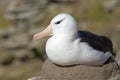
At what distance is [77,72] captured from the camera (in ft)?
20.3

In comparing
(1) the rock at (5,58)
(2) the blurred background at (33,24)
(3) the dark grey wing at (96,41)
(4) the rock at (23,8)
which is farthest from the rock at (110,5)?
(3) the dark grey wing at (96,41)

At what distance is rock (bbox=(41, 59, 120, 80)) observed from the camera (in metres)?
6.17

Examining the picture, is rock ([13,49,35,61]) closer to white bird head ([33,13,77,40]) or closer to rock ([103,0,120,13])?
rock ([103,0,120,13])

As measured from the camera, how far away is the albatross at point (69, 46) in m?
5.99

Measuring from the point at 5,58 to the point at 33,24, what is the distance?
97.7 inches

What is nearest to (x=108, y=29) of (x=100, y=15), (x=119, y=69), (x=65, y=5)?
(x=100, y=15)

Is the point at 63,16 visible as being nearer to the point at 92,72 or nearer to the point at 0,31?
the point at 92,72

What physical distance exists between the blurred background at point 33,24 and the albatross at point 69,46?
367 inches

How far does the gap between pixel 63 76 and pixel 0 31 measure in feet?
45.4

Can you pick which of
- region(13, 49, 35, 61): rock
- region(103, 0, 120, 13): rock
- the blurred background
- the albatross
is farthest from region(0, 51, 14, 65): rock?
the albatross

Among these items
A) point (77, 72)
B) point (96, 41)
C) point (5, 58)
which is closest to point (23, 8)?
point (5, 58)

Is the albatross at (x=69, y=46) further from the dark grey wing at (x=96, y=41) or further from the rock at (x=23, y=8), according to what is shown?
the rock at (x=23, y=8)

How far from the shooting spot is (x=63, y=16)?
6.12 m

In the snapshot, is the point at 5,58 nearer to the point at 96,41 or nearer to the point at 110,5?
the point at 110,5
